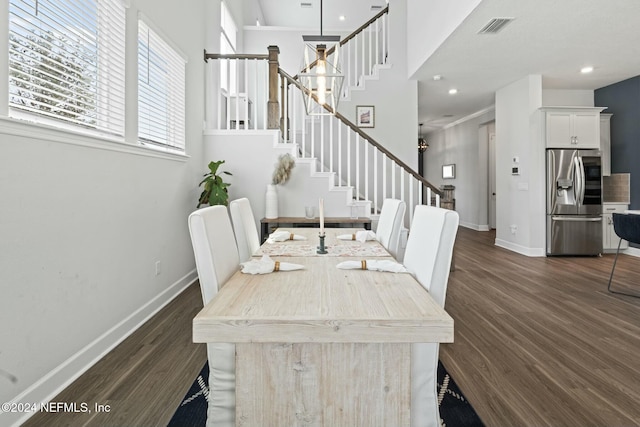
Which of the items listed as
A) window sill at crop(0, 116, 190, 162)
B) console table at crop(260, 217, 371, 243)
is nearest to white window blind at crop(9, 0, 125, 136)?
window sill at crop(0, 116, 190, 162)

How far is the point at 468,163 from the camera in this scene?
9492 millimetres

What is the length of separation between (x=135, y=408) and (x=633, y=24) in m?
5.48

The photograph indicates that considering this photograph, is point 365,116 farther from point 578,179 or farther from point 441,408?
point 441,408

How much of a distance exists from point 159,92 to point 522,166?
542 centimetres

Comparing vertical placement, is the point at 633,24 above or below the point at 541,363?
above

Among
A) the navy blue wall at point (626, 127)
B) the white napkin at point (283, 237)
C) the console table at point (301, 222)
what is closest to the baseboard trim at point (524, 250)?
the navy blue wall at point (626, 127)

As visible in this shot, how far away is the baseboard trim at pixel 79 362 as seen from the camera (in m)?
1.73

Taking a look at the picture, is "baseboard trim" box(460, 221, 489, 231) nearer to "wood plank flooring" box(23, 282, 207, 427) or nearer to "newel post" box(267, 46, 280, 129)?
"newel post" box(267, 46, 280, 129)

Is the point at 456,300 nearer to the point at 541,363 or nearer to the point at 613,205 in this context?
the point at 541,363

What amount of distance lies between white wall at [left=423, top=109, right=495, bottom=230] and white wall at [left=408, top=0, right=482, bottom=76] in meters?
3.61

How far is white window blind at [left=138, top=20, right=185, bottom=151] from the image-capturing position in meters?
3.06

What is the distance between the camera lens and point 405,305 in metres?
1.20

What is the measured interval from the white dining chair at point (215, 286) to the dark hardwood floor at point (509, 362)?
0.51 meters

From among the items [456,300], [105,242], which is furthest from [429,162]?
[105,242]
